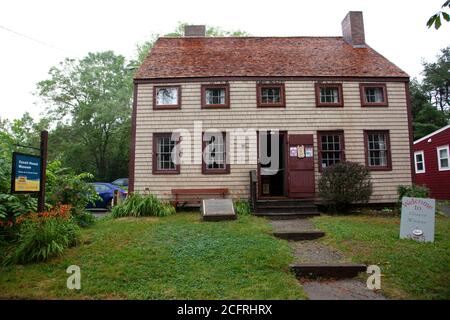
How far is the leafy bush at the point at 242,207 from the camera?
9812 millimetres

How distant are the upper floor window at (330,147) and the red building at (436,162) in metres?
6.32

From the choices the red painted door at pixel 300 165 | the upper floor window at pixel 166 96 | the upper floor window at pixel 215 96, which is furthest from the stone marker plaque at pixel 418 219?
the upper floor window at pixel 166 96

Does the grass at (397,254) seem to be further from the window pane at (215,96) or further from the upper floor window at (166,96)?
the upper floor window at (166,96)

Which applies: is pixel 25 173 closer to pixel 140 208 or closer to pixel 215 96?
pixel 140 208

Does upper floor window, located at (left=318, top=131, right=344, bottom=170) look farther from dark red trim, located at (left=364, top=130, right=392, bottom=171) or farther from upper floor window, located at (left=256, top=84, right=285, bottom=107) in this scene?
upper floor window, located at (left=256, top=84, right=285, bottom=107)

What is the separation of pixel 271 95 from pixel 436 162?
1059 centimetres

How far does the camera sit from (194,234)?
6.76m

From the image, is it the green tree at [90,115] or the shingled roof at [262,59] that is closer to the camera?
the shingled roof at [262,59]

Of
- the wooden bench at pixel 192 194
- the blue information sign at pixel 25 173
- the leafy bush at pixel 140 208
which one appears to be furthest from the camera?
the wooden bench at pixel 192 194

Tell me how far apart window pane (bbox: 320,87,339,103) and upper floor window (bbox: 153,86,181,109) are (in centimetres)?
572

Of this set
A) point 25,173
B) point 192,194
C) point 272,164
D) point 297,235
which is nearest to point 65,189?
point 25,173

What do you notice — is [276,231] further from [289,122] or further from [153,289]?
[289,122]
